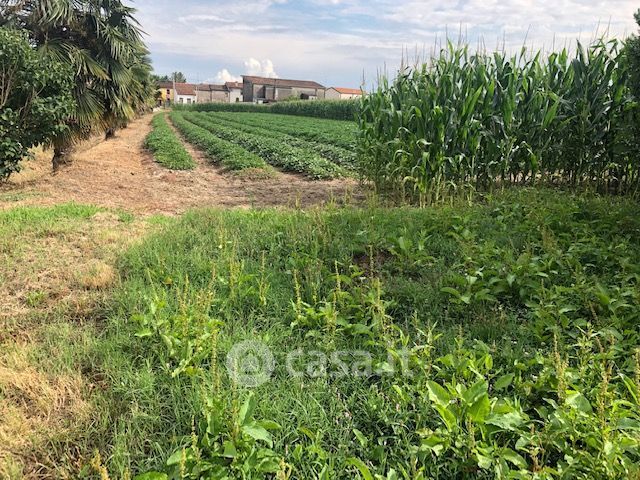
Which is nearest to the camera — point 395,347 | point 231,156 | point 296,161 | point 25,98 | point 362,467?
point 362,467

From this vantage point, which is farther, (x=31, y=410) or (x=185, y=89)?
(x=185, y=89)

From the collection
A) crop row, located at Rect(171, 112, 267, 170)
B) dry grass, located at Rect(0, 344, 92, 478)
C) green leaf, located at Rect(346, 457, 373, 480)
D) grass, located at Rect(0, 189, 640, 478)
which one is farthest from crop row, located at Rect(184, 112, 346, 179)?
green leaf, located at Rect(346, 457, 373, 480)

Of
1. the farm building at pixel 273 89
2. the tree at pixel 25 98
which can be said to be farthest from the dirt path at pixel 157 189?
the farm building at pixel 273 89

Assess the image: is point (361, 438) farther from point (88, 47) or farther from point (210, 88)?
point (210, 88)

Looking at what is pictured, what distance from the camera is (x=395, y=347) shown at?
271 centimetres

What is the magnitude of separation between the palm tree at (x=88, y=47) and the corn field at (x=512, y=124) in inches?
279

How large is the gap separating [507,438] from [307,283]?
6.20 ft

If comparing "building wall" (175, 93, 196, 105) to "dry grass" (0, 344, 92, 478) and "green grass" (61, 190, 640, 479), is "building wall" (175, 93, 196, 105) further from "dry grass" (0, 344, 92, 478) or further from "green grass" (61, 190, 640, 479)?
"dry grass" (0, 344, 92, 478)

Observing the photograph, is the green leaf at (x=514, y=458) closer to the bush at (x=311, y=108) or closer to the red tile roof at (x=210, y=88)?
the bush at (x=311, y=108)

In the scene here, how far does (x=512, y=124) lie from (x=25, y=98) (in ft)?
26.7

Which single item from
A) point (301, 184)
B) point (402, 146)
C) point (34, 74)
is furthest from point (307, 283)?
point (34, 74)

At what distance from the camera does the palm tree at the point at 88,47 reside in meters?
8.89

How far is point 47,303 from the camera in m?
3.60

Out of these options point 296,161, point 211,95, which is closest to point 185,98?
point 211,95
